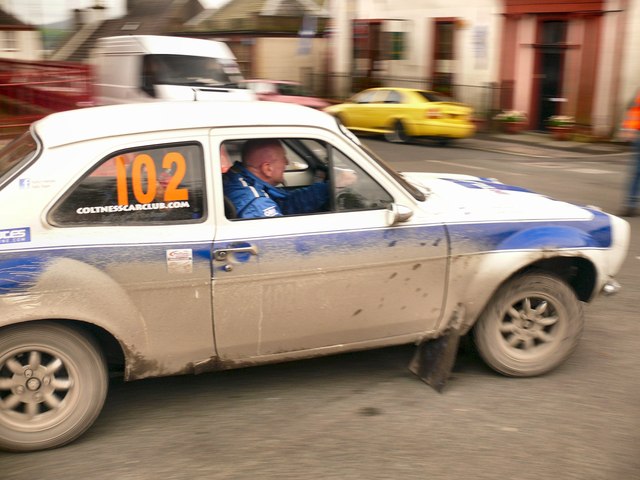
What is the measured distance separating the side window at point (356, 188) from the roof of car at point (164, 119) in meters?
0.22

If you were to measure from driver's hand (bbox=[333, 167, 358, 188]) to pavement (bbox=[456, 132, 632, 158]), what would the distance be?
46.5ft

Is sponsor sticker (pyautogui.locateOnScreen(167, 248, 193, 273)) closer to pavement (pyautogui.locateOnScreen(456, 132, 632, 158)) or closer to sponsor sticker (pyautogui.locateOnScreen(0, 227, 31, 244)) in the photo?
sponsor sticker (pyautogui.locateOnScreen(0, 227, 31, 244))


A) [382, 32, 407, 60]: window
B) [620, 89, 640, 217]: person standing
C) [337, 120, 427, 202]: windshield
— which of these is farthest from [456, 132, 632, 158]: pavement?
[337, 120, 427, 202]: windshield

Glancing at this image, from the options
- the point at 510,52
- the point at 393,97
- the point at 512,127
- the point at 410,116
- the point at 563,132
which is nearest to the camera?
the point at 410,116

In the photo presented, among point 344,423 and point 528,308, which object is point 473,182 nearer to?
point 528,308

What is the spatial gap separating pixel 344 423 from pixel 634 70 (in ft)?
58.8

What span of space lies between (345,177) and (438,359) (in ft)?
3.97

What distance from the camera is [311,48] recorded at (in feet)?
113

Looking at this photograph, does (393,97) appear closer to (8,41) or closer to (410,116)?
(410,116)

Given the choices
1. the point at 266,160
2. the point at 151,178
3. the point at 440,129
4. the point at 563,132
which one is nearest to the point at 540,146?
the point at 563,132

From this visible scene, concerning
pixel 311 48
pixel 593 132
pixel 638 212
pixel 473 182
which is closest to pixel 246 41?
pixel 311 48

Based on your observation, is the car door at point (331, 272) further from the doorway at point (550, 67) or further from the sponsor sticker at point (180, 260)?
the doorway at point (550, 67)

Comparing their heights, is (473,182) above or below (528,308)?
above

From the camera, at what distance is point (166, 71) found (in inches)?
542
